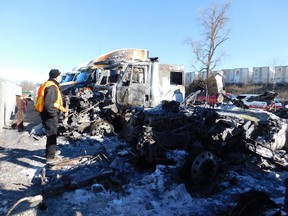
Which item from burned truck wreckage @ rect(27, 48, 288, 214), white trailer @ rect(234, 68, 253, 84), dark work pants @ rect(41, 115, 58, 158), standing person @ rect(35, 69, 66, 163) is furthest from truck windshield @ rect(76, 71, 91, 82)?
white trailer @ rect(234, 68, 253, 84)

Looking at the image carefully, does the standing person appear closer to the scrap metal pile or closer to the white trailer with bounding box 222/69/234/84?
the scrap metal pile

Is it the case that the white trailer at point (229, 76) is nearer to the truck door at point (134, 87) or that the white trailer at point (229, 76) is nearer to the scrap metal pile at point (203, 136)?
the truck door at point (134, 87)

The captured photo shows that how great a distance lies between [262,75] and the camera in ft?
118

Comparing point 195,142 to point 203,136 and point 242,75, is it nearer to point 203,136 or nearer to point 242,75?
point 203,136

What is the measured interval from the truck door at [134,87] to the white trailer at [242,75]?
103ft

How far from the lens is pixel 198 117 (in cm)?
527

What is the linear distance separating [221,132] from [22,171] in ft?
12.7

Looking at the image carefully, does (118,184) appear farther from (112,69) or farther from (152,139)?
(112,69)

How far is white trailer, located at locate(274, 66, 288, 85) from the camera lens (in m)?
33.3

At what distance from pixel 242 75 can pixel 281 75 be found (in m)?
5.31

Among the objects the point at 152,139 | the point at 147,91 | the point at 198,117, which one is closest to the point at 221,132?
the point at 198,117

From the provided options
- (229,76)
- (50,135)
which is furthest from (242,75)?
(50,135)

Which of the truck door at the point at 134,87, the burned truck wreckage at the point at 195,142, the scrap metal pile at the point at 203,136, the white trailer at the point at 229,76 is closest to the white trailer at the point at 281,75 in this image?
the white trailer at the point at 229,76

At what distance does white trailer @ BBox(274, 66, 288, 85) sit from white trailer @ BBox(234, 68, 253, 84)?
3.76 metres
